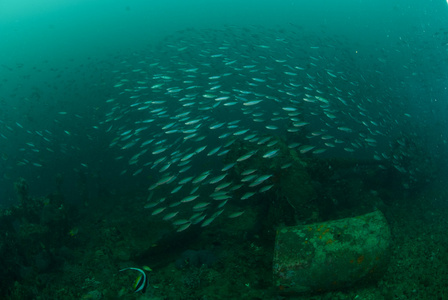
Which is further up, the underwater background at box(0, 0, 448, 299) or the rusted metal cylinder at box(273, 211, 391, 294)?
the rusted metal cylinder at box(273, 211, 391, 294)

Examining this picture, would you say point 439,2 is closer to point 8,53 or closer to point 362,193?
point 362,193

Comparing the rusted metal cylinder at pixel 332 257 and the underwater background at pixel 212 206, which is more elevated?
the rusted metal cylinder at pixel 332 257

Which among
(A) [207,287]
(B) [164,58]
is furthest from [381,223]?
(B) [164,58]

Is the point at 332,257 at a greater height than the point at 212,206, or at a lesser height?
greater

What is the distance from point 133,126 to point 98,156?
11.1ft

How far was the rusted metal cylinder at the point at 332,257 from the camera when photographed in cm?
477

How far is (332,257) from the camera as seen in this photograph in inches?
187

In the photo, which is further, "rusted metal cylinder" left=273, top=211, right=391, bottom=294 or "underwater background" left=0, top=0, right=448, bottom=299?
"underwater background" left=0, top=0, right=448, bottom=299

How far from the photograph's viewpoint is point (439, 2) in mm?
78188

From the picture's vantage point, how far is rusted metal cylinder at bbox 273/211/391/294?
4.77 meters

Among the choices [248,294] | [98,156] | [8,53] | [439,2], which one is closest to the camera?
[248,294]

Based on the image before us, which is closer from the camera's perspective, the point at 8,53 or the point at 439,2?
the point at 8,53

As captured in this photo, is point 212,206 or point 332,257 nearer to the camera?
point 332,257

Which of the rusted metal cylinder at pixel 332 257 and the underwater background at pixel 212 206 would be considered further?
the underwater background at pixel 212 206
